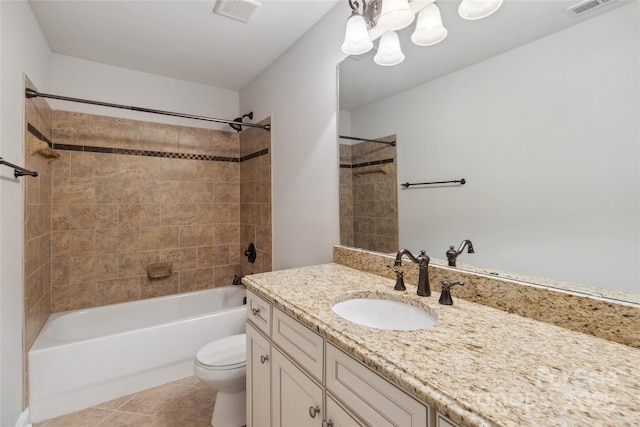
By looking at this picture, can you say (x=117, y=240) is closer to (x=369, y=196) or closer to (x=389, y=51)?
(x=369, y=196)

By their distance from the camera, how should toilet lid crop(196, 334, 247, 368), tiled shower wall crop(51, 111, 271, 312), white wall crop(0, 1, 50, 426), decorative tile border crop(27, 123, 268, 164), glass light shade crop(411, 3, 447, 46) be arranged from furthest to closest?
tiled shower wall crop(51, 111, 271, 312), decorative tile border crop(27, 123, 268, 164), toilet lid crop(196, 334, 247, 368), white wall crop(0, 1, 50, 426), glass light shade crop(411, 3, 447, 46)

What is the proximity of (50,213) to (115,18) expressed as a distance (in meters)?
1.58

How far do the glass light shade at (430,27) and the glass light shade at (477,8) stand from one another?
0.09 meters

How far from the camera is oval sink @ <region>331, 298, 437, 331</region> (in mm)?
1096

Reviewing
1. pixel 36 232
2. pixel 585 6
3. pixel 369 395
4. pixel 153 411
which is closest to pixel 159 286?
pixel 36 232

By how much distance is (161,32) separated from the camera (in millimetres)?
2096

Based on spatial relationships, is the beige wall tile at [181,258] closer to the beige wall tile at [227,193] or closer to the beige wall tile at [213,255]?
the beige wall tile at [213,255]

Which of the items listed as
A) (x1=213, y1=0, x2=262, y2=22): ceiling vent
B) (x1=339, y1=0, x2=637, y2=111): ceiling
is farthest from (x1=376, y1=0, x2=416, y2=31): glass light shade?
(x1=213, y1=0, x2=262, y2=22): ceiling vent

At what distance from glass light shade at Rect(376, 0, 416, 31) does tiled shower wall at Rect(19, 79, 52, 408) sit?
2091 mm

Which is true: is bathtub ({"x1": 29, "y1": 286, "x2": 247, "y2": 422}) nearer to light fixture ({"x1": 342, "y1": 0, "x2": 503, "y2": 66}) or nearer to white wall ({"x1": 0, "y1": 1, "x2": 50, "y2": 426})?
white wall ({"x1": 0, "y1": 1, "x2": 50, "y2": 426})

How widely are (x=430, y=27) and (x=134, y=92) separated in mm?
2615

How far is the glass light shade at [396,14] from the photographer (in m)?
1.28

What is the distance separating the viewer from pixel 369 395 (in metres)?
0.74

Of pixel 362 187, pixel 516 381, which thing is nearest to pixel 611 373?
pixel 516 381
